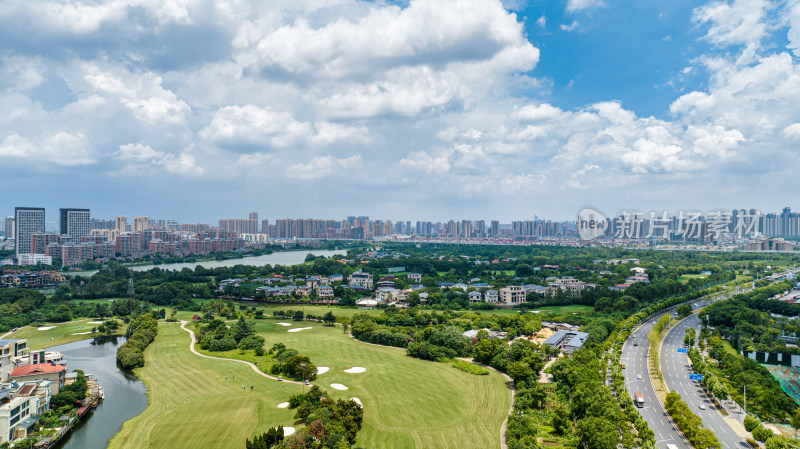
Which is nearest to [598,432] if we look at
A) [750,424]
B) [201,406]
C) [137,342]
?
[750,424]

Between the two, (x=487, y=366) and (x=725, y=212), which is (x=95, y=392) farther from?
(x=725, y=212)

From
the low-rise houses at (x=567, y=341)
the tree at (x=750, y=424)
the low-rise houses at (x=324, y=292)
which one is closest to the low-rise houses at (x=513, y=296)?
the low-rise houses at (x=567, y=341)

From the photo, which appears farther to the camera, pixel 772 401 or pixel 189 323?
pixel 189 323

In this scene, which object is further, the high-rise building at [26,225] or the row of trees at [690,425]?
the high-rise building at [26,225]

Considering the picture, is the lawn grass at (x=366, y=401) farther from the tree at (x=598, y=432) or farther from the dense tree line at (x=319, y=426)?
the tree at (x=598, y=432)

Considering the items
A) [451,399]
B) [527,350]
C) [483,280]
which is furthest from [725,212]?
[451,399]

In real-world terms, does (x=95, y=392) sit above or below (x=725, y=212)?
below
